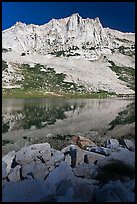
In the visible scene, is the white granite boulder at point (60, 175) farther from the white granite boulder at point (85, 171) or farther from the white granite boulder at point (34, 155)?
the white granite boulder at point (34, 155)

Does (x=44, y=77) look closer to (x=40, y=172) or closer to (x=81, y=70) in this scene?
(x=81, y=70)

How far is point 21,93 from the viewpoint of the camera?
120500 mm

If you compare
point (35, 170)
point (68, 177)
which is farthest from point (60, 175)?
point (35, 170)

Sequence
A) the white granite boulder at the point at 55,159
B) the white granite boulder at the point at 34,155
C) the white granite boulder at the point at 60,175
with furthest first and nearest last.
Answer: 1. the white granite boulder at the point at 34,155
2. the white granite boulder at the point at 55,159
3. the white granite boulder at the point at 60,175

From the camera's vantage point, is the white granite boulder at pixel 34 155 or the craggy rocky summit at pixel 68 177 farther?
the white granite boulder at pixel 34 155

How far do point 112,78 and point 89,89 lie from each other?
35.0m

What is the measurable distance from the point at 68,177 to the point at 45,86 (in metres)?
131

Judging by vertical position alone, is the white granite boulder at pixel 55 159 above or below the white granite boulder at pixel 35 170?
Result: above

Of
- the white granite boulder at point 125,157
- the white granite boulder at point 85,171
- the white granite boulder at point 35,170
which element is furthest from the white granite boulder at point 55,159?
the white granite boulder at point 125,157

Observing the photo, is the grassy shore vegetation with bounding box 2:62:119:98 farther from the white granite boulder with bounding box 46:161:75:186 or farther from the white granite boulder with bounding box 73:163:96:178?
the white granite boulder with bounding box 46:161:75:186

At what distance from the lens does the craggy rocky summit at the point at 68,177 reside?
9500mm

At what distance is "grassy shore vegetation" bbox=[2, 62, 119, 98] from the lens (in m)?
122

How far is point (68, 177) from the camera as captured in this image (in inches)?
435

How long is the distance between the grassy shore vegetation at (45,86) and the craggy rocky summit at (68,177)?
101034 millimetres
